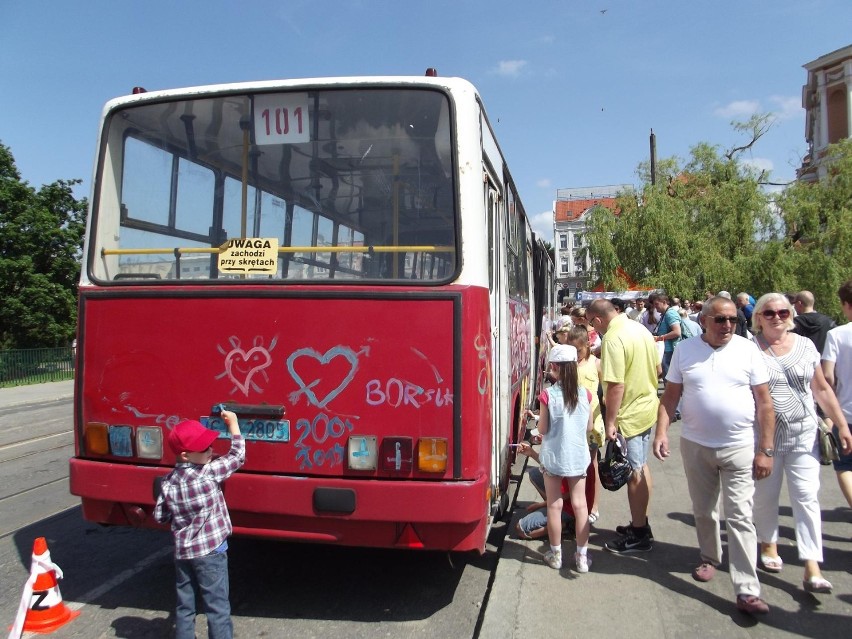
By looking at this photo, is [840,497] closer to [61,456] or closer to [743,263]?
[61,456]

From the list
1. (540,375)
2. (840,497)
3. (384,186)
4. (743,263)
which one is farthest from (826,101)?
(384,186)

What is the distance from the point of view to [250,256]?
163 inches

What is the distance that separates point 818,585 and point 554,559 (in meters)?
1.55

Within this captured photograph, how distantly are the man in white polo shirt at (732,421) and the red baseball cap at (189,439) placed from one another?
9.02ft

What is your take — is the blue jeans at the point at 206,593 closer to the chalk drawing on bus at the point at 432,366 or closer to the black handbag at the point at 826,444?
the chalk drawing on bus at the point at 432,366

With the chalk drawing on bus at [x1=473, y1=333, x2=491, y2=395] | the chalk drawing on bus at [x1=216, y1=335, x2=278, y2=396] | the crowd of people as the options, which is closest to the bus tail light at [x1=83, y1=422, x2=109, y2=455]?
the chalk drawing on bus at [x1=216, y1=335, x2=278, y2=396]

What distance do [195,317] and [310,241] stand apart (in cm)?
80

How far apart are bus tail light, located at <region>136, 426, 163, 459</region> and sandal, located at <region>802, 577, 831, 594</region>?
12.7ft

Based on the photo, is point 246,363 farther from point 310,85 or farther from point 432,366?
point 310,85

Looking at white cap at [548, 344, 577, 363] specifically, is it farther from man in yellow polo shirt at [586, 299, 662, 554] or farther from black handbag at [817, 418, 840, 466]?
black handbag at [817, 418, 840, 466]

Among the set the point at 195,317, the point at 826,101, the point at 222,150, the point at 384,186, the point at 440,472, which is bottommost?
the point at 440,472

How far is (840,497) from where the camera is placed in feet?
20.3

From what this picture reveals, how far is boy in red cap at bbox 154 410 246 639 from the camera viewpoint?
344 centimetres

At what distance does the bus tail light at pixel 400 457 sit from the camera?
375 cm
